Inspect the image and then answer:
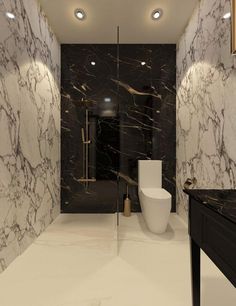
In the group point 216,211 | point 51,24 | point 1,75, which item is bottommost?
point 216,211

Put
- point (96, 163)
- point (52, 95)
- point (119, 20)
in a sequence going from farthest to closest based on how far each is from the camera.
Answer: point (96, 163) → point (52, 95) → point (119, 20)

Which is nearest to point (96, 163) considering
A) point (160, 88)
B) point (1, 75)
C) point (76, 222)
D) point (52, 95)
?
point (76, 222)

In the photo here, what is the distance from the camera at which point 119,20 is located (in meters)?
3.01

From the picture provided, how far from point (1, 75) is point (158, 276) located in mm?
2092

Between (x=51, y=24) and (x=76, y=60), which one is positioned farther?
(x=76, y=60)

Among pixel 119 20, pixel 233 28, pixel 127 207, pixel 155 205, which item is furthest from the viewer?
pixel 127 207

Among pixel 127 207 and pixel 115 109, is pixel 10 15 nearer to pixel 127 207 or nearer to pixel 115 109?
pixel 115 109

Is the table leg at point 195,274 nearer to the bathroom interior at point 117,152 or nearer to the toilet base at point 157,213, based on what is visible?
the bathroom interior at point 117,152

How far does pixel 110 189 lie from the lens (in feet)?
12.0

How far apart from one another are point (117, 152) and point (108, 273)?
2020 mm

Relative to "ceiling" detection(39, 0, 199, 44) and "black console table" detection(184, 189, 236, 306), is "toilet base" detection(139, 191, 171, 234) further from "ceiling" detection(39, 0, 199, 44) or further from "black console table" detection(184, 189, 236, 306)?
"ceiling" detection(39, 0, 199, 44)

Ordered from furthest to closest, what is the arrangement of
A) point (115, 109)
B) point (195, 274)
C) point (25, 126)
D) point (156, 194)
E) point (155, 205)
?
1. point (115, 109)
2. point (156, 194)
3. point (155, 205)
4. point (25, 126)
5. point (195, 274)

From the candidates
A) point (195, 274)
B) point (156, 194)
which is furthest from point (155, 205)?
point (195, 274)

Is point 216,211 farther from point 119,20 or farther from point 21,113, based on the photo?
point 119,20
